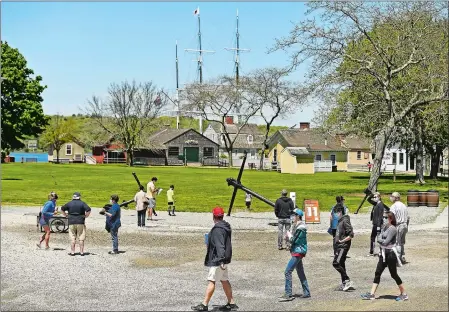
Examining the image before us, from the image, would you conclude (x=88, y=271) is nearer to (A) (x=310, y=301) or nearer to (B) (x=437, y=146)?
(A) (x=310, y=301)

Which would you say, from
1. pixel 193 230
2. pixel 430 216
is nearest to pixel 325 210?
pixel 430 216

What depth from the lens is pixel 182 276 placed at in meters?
16.2

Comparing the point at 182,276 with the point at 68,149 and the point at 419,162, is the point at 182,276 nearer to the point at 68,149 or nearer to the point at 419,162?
the point at 419,162

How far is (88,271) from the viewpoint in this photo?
55.0 ft

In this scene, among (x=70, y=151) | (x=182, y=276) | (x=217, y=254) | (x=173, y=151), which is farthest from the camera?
(x=70, y=151)

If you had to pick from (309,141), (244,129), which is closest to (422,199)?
(309,141)

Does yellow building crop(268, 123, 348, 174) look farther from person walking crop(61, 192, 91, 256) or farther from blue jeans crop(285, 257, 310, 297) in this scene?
blue jeans crop(285, 257, 310, 297)

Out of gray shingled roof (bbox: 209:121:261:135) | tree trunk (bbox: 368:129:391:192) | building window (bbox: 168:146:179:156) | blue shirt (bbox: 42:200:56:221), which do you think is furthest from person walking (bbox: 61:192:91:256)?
gray shingled roof (bbox: 209:121:261:135)

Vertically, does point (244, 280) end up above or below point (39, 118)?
below

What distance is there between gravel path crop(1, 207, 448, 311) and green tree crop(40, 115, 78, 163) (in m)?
78.2

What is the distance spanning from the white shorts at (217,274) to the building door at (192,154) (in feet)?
281

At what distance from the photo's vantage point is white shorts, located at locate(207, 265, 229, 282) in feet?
40.6

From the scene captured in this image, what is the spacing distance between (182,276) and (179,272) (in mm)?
542

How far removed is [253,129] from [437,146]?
192 feet
